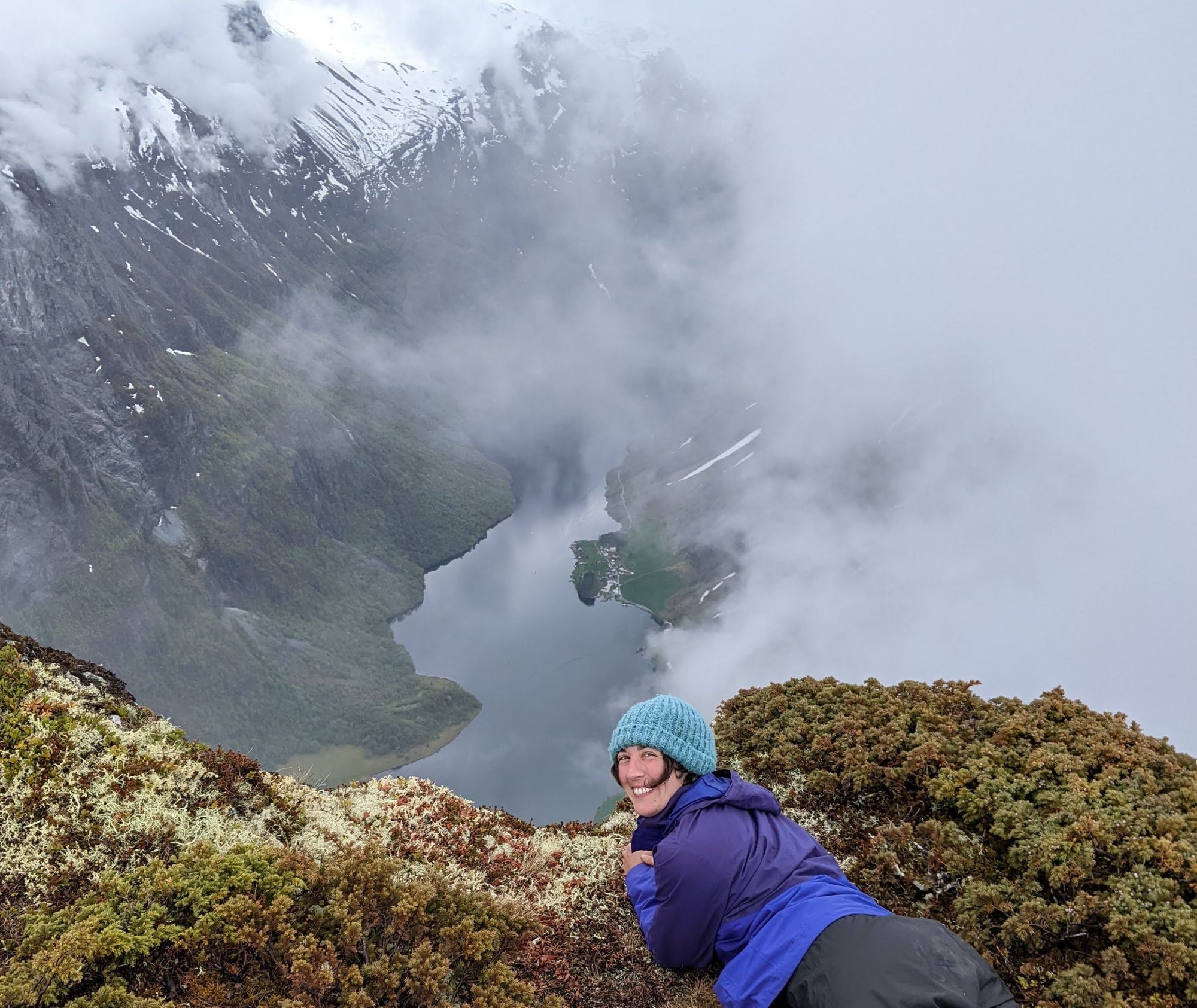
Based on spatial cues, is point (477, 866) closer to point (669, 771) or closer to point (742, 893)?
point (669, 771)

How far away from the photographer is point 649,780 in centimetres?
685

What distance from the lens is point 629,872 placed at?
7.56 metres

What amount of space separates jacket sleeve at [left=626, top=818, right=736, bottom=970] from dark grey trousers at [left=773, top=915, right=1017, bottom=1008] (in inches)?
35.2

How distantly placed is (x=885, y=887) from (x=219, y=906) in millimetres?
6945

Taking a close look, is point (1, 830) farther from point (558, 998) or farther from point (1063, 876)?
point (1063, 876)

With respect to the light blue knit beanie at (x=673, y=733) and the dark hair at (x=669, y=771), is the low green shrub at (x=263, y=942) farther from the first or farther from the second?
the light blue knit beanie at (x=673, y=733)

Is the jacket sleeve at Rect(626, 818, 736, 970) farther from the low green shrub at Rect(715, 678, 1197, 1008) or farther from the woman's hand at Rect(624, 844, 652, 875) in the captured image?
the low green shrub at Rect(715, 678, 1197, 1008)

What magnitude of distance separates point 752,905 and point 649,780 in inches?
59.0

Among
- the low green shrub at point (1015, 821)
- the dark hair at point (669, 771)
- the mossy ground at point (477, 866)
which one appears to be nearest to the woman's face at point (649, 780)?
the dark hair at point (669, 771)

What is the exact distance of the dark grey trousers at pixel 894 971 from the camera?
14.6 feet

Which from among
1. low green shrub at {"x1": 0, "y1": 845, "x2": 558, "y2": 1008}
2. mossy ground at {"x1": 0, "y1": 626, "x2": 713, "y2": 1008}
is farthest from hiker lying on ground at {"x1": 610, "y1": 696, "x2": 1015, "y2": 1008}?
low green shrub at {"x1": 0, "y1": 845, "x2": 558, "y2": 1008}

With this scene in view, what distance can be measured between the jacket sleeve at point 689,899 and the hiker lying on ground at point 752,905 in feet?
0.03

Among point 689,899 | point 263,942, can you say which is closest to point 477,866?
point 263,942

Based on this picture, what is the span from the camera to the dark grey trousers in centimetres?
446
